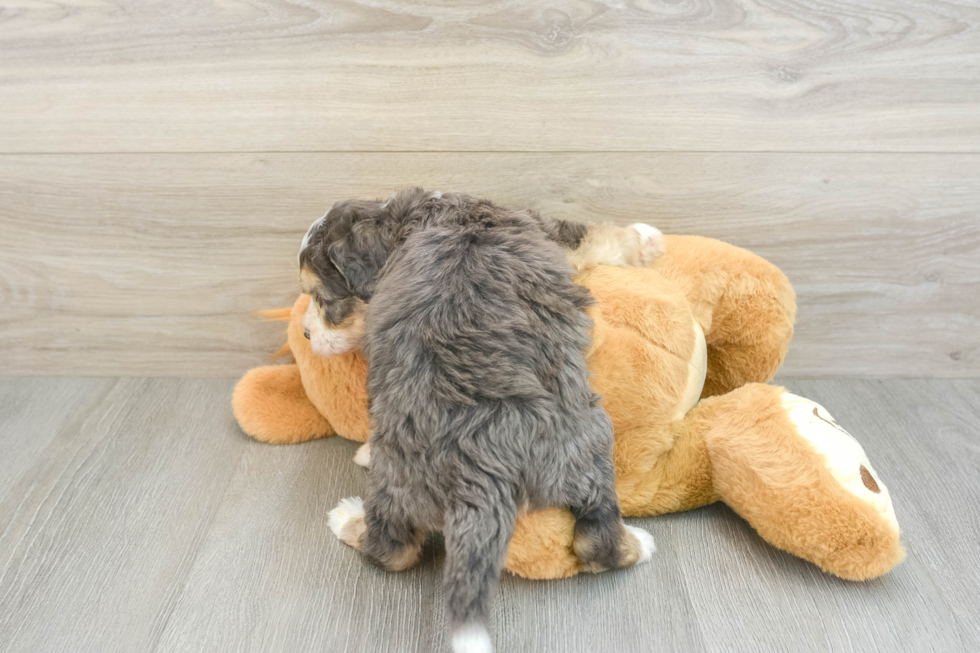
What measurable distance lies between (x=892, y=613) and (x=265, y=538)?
2.96 feet

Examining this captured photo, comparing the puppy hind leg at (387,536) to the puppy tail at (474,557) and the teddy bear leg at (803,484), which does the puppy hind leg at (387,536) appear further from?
the teddy bear leg at (803,484)

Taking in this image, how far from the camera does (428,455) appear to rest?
0.84 m

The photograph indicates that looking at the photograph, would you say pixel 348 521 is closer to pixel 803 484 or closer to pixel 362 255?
pixel 362 255

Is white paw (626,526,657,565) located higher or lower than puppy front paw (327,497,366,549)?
higher

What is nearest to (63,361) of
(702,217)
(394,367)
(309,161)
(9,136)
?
(9,136)

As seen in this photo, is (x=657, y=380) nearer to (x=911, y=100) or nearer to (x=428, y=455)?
(x=428, y=455)

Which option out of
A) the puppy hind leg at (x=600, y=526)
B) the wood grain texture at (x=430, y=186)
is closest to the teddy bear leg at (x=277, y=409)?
the wood grain texture at (x=430, y=186)

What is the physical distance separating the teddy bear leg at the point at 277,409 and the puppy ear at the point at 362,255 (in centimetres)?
45

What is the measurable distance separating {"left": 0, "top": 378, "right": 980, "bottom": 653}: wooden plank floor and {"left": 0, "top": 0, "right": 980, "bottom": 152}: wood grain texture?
581mm

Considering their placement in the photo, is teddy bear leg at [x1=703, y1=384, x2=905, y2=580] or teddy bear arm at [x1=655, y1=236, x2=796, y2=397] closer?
teddy bear leg at [x1=703, y1=384, x2=905, y2=580]

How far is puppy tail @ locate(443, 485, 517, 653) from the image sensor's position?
741 millimetres

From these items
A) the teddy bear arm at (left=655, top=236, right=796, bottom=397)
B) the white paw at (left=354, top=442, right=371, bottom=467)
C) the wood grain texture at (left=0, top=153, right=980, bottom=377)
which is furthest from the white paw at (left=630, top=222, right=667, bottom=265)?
the white paw at (left=354, top=442, right=371, bottom=467)

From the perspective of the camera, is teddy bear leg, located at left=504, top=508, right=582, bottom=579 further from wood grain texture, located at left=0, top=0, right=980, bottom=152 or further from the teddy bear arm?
wood grain texture, located at left=0, top=0, right=980, bottom=152

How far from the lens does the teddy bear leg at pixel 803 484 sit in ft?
2.91
